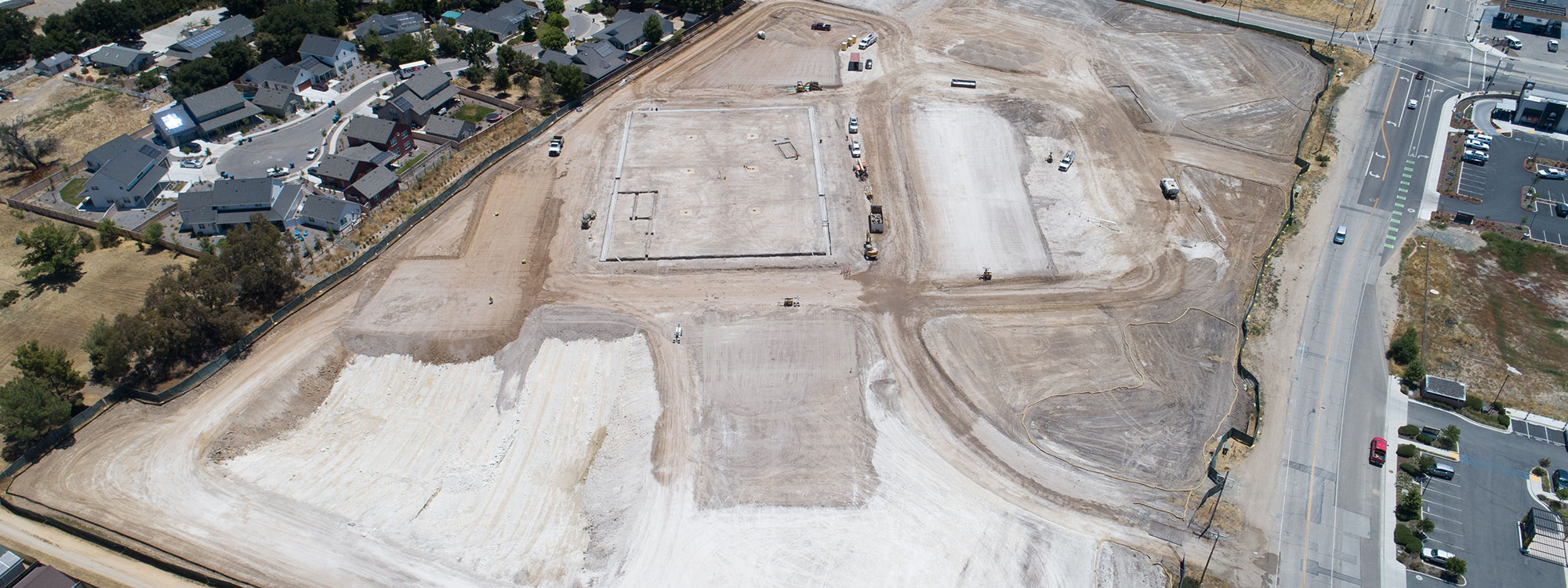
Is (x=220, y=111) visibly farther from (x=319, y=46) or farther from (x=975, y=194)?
(x=975, y=194)

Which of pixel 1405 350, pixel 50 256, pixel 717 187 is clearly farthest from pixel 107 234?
pixel 1405 350

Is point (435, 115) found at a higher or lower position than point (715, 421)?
higher

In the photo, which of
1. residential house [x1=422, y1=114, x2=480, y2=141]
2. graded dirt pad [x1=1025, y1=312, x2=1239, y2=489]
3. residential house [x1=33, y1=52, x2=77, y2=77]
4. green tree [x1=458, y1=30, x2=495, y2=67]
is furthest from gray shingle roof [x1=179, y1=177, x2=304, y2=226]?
graded dirt pad [x1=1025, y1=312, x2=1239, y2=489]

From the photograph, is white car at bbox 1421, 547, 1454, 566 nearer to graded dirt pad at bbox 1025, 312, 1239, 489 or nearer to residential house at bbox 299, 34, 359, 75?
graded dirt pad at bbox 1025, 312, 1239, 489

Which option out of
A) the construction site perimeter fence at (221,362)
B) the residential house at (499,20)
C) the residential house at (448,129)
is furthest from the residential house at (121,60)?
the residential house at (448,129)

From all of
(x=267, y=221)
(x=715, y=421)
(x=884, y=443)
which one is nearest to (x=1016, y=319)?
(x=884, y=443)

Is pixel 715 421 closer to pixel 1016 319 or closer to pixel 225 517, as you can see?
pixel 1016 319
